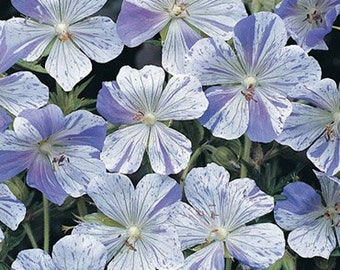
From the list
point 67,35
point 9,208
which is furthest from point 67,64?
point 9,208

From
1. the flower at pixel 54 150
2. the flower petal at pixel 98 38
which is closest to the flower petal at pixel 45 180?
the flower at pixel 54 150

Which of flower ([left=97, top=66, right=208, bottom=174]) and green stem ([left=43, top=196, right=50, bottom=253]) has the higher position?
flower ([left=97, top=66, right=208, bottom=174])

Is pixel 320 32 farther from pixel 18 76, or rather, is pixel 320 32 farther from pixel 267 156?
pixel 18 76

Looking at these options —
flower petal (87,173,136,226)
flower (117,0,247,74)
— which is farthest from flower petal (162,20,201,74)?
flower petal (87,173,136,226)

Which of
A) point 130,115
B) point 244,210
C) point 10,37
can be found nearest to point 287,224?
point 244,210

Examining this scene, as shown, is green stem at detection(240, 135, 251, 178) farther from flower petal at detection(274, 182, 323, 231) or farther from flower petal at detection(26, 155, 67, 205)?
flower petal at detection(26, 155, 67, 205)
